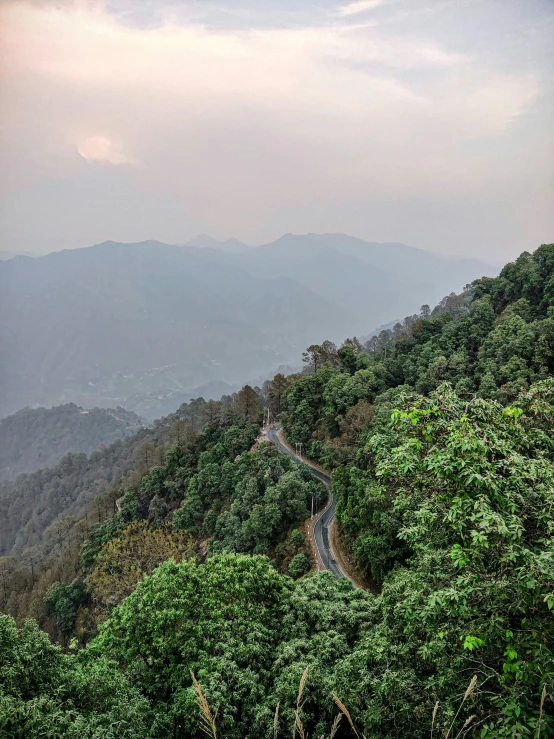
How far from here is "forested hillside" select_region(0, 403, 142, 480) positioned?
123 meters

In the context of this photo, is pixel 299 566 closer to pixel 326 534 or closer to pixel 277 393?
pixel 326 534

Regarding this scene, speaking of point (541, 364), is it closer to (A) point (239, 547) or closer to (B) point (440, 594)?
(A) point (239, 547)

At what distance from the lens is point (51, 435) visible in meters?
130

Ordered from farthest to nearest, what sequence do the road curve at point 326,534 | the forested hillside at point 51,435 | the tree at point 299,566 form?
1. the forested hillside at point 51,435
2. the road curve at point 326,534
3. the tree at point 299,566

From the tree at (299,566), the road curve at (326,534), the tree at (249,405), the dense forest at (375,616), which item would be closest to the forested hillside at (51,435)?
the tree at (249,405)

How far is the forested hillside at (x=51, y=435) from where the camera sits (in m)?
123

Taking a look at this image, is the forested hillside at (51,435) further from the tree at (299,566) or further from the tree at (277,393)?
the tree at (299,566)

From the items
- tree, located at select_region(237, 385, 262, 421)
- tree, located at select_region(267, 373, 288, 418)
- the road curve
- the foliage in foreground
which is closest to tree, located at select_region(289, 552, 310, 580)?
the road curve

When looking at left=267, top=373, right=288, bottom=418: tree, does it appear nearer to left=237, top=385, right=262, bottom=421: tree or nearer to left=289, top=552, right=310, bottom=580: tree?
left=237, top=385, right=262, bottom=421: tree

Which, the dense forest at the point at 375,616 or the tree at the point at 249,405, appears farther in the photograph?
the tree at the point at 249,405

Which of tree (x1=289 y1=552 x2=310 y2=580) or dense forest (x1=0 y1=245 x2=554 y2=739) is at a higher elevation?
dense forest (x1=0 y1=245 x2=554 y2=739)

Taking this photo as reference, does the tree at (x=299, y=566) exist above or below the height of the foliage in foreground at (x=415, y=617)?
below

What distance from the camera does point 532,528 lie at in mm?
5223

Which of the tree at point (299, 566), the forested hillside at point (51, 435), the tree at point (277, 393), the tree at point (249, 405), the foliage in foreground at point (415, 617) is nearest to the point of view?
the foliage in foreground at point (415, 617)
